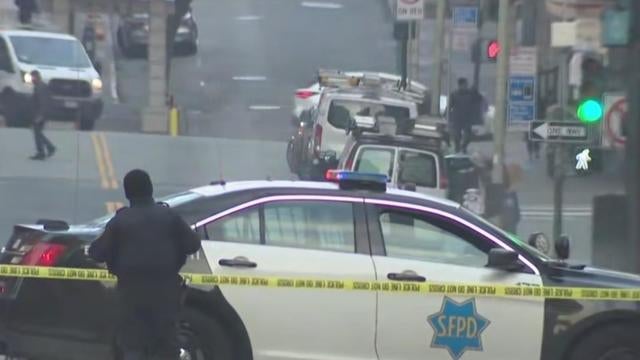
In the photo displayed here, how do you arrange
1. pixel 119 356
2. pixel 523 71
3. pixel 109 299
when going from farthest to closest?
1. pixel 523 71
2. pixel 109 299
3. pixel 119 356

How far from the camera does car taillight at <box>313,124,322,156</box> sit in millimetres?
16094

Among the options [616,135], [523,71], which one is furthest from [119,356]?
[523,71]

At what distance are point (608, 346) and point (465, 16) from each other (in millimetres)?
8741

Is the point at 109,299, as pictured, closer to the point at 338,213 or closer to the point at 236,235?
the point at 236,235

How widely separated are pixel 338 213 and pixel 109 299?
166cm

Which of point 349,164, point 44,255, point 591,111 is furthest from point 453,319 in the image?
point 349,164

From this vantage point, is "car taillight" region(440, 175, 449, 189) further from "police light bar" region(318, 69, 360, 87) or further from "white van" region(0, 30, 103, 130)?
"white van" region(0, 30, 103, 130)

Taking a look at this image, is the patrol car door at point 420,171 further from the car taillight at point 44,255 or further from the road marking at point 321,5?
the car taillight at point 44,255

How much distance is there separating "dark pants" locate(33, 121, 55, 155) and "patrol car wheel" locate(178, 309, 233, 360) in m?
8.05

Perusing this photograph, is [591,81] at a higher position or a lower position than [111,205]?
higher

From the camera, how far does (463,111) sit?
17.1 metres

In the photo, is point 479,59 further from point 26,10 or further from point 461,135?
point 26,10

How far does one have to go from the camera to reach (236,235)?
8.82 m

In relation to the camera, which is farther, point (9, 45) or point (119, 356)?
point (9, 45)
